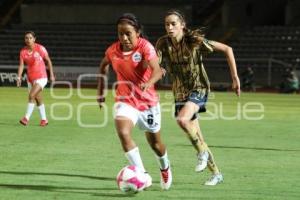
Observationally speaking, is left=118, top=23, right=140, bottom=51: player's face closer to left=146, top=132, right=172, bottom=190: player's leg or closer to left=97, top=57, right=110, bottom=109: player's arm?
left=97, top=57, right=110, bottom=109: player's arm

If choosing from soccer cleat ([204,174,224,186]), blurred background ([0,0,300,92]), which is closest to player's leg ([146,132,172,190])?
soccer cleat ([204,174,224,186])

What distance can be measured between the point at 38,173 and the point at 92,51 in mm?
30573

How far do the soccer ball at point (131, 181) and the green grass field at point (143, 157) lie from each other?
10 cm

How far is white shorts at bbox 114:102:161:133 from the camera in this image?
27.6 feet

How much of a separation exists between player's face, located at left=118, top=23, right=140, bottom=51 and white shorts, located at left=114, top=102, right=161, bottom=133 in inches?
26.9

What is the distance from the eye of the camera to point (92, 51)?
132ft

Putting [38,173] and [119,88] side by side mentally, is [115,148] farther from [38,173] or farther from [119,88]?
[119,88]

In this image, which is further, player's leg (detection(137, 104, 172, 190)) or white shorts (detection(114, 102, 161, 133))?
player's leg (detection(137, 104, 172, 190))

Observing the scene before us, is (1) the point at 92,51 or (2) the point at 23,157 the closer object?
(2) the point at 23,157

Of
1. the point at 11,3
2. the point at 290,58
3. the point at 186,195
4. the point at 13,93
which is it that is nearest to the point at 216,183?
the point at 186,195

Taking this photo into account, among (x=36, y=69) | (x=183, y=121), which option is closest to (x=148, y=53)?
(x=183, y=121)

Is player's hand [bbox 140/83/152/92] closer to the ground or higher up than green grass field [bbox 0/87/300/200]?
higher up

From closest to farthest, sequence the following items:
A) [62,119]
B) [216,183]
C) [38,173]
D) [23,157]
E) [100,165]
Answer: [216,183]
[38,173]
[100,165]
[23,157]
[62,119]

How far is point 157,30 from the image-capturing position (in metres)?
40.7
